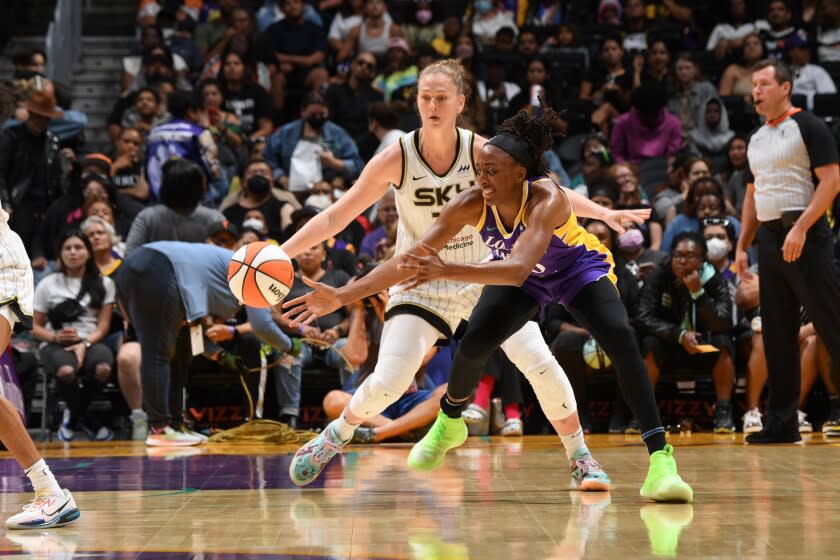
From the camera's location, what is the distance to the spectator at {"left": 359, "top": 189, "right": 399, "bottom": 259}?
8969 millimetres

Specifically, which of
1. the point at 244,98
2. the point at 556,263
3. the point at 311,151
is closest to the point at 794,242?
the point at 556,263

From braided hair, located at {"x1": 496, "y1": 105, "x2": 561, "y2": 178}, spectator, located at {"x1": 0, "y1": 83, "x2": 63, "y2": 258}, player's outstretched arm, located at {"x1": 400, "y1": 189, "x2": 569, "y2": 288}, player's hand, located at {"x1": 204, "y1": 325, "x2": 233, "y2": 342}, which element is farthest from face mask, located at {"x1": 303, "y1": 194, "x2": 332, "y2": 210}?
player's outstretched arm, located at {"x1": 400, "y1": 189, "x2": 569, "y2": 288}

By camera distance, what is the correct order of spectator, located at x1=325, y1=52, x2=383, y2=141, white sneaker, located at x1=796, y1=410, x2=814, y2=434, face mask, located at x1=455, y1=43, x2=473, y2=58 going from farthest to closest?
face mask, located at x1=455, y1=43, x2=473, y2=58, spectator, located at x1=325, y1=52, x2=383, y2=141, white sneaker, located at x1=796, y1=410, x2=814, y2=434

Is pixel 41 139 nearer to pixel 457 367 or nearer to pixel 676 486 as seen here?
pixel 457 367

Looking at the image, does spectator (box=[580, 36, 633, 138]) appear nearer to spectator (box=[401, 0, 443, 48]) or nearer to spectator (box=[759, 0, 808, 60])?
spectator (box=[759, 0, 808, 60])

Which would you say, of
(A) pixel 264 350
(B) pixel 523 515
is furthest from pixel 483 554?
(A) pixel 264 350

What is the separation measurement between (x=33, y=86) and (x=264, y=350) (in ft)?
11.2

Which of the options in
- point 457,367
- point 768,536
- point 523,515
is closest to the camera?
point 768,536

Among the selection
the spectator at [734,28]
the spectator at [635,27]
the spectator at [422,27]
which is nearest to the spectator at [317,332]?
the spectator at [422,27]

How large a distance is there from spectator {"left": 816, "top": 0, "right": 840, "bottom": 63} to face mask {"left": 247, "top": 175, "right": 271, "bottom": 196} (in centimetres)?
635

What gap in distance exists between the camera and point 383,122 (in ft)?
34.5

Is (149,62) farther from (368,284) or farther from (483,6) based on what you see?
(368,284)

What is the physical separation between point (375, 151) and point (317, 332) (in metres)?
3.13

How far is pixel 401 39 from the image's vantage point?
12.3 metres
